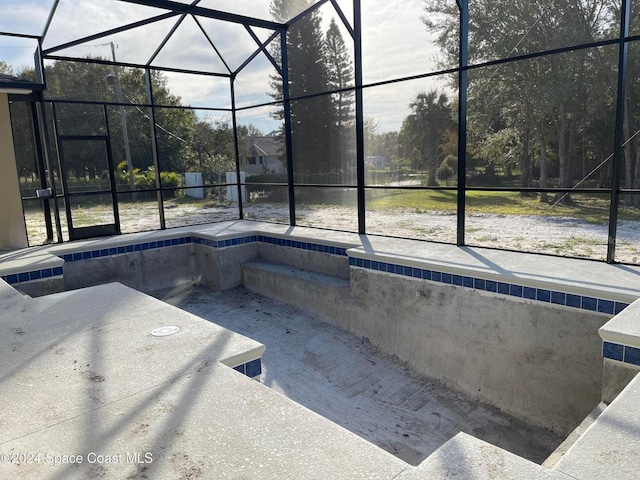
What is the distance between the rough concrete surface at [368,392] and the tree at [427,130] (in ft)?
37.5

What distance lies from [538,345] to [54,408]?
A: 2.98 m

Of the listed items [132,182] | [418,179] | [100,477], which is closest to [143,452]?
[100,477]

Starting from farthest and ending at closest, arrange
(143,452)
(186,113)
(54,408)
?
(186,113) < (54,408) < (143,452)

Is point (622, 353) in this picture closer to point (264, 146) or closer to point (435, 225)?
point (435, 225)

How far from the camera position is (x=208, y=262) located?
19.5 feet

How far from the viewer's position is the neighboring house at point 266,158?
17.2 metres

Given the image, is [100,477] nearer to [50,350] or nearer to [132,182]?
[50,350]

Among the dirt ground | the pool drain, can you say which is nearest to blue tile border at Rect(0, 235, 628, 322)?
the dirt ground

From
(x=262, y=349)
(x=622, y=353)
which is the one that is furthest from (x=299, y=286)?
(x=622, y=353)

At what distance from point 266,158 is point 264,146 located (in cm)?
48

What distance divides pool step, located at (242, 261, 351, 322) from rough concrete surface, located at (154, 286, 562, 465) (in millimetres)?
161

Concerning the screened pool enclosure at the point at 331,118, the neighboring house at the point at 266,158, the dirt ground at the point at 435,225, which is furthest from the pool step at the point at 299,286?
the neighboring house at the point at 266,158

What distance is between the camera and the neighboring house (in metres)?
17.2

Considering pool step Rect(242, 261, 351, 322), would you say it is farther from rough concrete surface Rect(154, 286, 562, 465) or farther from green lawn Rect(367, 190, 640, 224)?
green lawn Rect(367, 190, 640, 224)
